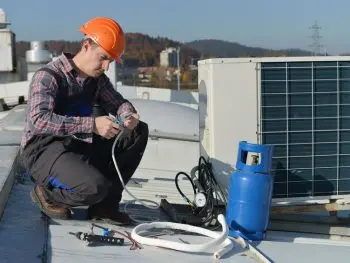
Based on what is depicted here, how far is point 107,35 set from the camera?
3172mm

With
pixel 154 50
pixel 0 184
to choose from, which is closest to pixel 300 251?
pixel 0 184

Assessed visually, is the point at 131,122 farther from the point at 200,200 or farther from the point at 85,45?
the point at 200,200

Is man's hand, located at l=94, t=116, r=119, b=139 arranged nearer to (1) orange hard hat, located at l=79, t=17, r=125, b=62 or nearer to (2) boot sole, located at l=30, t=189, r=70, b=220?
(1) orange hard hat, located at l=79, t=17, r=125, b=62

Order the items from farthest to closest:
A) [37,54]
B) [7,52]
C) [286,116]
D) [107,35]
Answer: [37,54], [7,52], [286,116], [107,35]

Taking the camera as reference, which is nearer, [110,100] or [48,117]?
[48,117]

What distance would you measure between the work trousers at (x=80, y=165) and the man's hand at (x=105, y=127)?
195 millimetres

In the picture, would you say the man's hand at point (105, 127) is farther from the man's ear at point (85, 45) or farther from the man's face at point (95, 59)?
the man's ear at point (85, 45)

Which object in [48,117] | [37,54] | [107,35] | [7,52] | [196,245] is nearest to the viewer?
[196,245]

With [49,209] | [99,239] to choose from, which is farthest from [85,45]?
[99,239]

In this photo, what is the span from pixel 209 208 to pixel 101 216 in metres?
0.68

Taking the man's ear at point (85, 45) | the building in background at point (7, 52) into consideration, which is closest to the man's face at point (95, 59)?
the man's ear at point (85, 45)

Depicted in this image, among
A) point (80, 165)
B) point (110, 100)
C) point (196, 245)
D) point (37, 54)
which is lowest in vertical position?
point (196, 245)

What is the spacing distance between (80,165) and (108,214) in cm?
42

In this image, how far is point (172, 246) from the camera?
2.75 m
